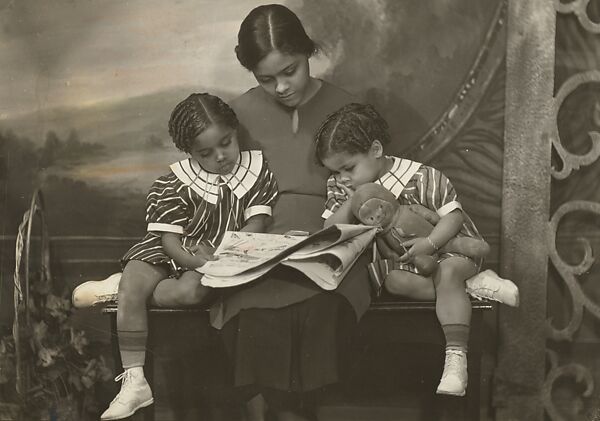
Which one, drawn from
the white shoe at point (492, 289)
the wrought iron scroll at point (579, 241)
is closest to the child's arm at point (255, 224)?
the white shoe at point (492, 289)

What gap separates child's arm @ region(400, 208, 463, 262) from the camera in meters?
2.58

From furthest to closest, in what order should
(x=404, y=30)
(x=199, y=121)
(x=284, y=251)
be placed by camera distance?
(x=404, y=30) < (x=199, y=121) < (x=284, y=251)

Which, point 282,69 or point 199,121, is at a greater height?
point 282,69

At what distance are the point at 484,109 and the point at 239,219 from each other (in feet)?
2.74

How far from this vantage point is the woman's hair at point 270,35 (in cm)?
271

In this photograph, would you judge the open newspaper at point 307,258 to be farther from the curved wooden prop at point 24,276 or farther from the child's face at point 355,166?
the curved wooden prop at point 24,276

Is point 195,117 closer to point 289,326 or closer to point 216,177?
point 216,177

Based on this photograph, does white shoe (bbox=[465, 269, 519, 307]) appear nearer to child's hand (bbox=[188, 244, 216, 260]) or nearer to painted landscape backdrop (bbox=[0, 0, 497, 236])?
painted landscape backdrop (bbox=[0, 0, 497, 236])

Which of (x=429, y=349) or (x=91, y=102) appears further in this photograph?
(x=91, y=102)

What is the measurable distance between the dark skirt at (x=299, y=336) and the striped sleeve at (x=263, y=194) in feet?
0.91

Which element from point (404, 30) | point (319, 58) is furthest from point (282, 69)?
point (404, 30)

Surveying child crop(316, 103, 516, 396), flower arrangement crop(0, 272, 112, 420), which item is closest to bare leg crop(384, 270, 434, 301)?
child crop(316, 103, 516, 396)

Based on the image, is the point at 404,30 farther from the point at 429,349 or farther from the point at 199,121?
the point at 429,349

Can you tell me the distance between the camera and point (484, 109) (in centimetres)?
287
